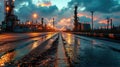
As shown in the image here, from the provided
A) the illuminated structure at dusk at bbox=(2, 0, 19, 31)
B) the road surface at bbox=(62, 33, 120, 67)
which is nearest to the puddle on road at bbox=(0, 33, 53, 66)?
the road surface at bbox=(62, 33, 120, 67)

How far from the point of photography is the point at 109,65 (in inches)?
459

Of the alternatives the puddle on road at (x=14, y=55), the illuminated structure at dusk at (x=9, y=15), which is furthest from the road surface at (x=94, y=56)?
the illuminated structure at dusk at (x=9, y=15)

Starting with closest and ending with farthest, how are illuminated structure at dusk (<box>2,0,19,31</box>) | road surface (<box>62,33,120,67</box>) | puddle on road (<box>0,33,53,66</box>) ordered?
road surface (<box>62,33,120,67</box>) → puddle on road (<box>0,33,53,66</box>) → illuminated structure at dusk (<box>2,0,19,31</box>)

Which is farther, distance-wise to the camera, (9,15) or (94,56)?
(9,15)

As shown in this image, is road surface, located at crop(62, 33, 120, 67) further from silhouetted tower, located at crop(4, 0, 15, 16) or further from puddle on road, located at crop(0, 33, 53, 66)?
silhouetted tower, located at crop(4, 0, 15, 16)

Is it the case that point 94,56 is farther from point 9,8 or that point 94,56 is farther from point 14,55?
point 9,8

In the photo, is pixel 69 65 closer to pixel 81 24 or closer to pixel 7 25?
pixel 7 25

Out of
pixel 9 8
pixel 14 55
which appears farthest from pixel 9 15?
pixel 14 55

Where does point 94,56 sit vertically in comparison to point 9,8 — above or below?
below

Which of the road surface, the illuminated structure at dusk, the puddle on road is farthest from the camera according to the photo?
the illuminated structure at dusk

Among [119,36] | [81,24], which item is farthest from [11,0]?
[119,36]

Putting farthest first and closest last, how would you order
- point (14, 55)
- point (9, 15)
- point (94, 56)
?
point (9, 15) < point (14, 55) < point (94, 56)

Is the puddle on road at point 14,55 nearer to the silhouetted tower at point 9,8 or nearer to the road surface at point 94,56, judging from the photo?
the road surface at point 94,56

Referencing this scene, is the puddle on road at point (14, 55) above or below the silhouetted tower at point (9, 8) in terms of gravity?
below
